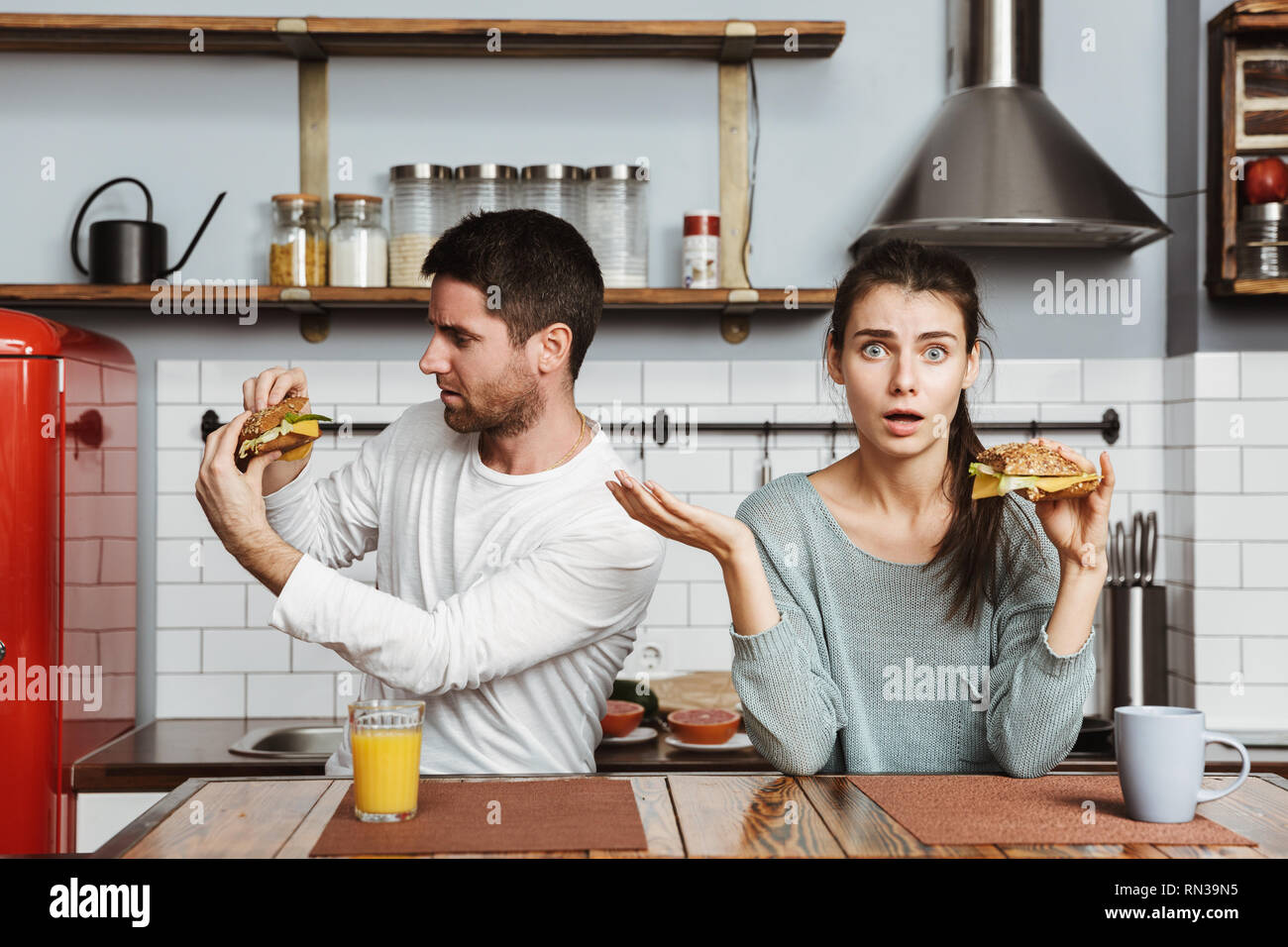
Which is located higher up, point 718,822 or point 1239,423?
Answer: point 1239,423

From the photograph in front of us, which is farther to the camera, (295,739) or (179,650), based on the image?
(179,650)

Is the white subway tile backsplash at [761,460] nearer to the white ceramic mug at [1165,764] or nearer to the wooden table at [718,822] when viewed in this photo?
the wooden table at [718,822]

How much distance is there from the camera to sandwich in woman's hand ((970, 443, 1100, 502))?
1.44 metres

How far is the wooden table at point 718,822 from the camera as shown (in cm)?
111

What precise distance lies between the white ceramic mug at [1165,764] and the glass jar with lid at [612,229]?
189cm

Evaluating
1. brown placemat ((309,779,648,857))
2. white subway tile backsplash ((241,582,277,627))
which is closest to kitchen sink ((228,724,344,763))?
white subway tile backsplash ((241,582,277,627))

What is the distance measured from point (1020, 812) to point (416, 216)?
2085mm

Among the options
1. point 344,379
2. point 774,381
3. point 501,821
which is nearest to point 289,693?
point 344,379

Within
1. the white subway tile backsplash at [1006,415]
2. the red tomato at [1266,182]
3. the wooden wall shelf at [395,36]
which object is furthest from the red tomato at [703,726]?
the red tomato at [1266,182]

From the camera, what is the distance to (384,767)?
121cm

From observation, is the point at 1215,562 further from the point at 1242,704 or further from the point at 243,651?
the point at 243,651
